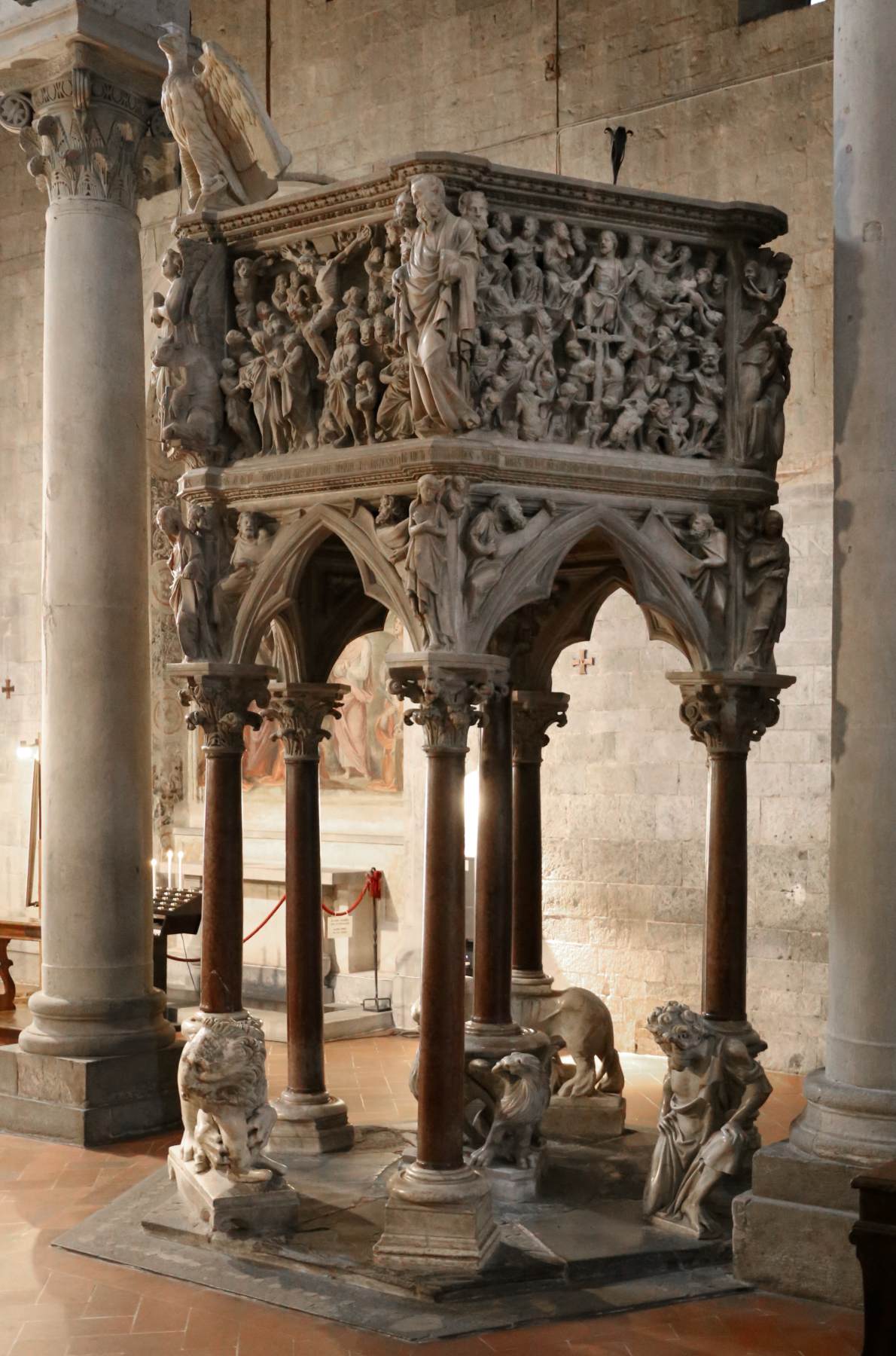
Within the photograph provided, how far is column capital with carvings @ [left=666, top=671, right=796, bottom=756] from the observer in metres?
6.95

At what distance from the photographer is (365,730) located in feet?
44.9

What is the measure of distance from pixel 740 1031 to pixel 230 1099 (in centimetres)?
227

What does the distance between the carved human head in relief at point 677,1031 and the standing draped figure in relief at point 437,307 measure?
2.57 metres

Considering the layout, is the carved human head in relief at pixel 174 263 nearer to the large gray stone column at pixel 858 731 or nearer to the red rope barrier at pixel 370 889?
the large gray stone column at pixel 858 731

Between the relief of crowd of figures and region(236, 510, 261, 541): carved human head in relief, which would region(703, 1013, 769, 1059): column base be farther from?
region(236, 510, 261, 541): carved human head in relief

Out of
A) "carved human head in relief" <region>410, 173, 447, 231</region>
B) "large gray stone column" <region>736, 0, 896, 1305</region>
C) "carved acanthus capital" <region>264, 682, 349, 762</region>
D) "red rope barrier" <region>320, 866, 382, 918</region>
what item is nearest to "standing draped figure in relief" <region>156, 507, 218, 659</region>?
"carved acanthus capital" <region>264, 682, 349, 762</region>

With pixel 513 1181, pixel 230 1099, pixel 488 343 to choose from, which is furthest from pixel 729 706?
pixel 230 1099

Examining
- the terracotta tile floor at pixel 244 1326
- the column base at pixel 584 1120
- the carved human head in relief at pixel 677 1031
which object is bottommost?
the terracotta tile floor at pixel 244 1326

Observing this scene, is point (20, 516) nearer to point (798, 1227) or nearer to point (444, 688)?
point (444, 688)

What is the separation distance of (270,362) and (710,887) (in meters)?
3.06

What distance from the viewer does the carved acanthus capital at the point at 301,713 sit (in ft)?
26.5

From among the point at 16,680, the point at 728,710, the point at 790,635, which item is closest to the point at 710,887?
the point at 728,710

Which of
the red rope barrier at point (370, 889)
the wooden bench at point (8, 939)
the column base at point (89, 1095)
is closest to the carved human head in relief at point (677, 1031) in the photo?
the column base at point (89, 1095)

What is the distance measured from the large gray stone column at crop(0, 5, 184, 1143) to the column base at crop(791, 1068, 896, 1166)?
419 centimetres
